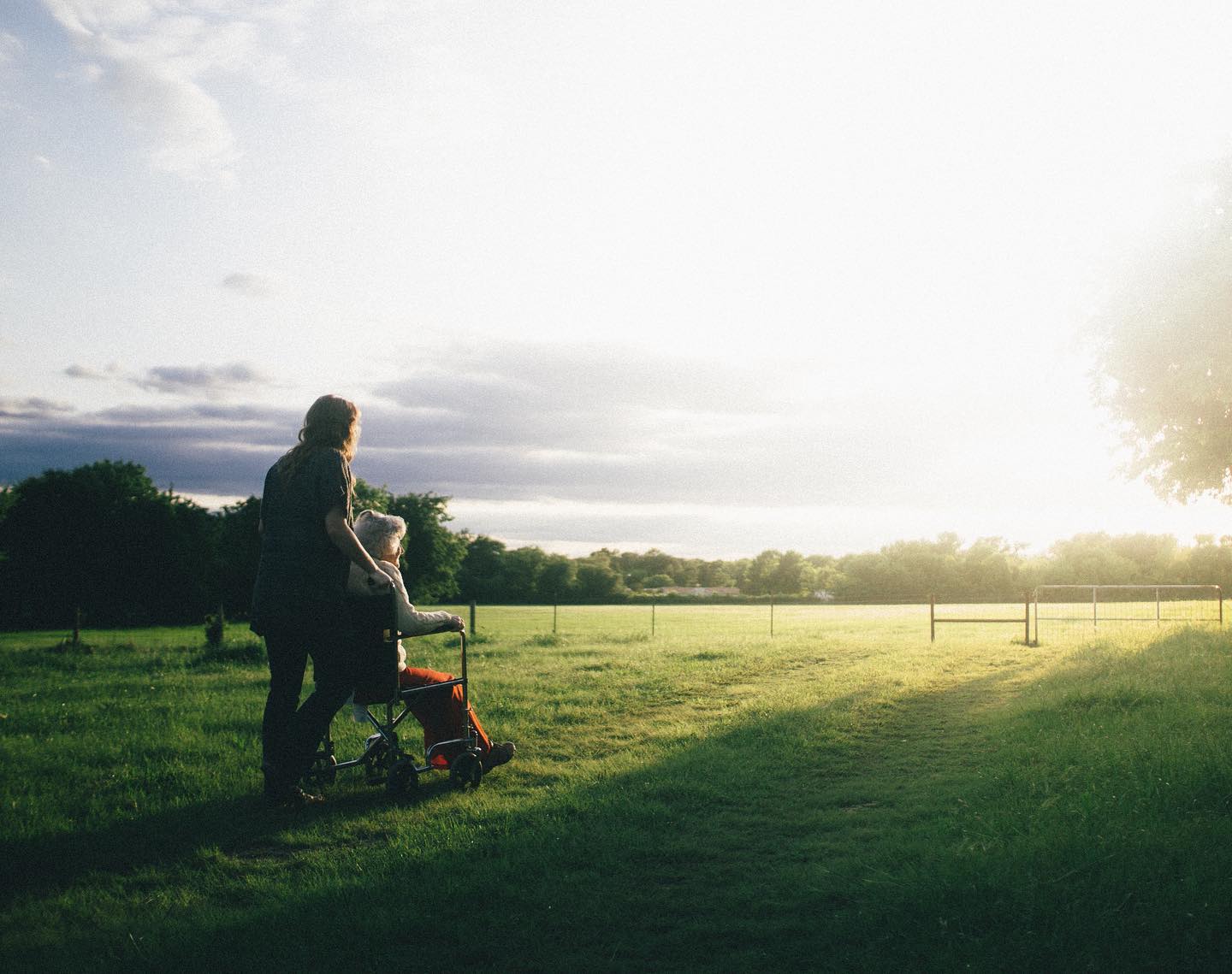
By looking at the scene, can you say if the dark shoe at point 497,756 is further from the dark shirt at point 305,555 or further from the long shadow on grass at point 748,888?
the dark shirt at point 305,555

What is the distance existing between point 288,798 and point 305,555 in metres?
1.60

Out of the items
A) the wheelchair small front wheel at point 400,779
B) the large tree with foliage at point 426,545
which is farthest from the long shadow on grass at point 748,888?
the large tree with foliage at point 426,545

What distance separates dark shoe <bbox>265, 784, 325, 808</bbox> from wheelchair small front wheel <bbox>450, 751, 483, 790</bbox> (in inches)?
36.8

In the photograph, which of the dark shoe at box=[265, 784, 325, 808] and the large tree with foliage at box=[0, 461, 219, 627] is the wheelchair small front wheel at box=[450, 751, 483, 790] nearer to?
the dark shoe at box=[265, 784, 325, 808]

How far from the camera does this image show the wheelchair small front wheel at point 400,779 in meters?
5.86

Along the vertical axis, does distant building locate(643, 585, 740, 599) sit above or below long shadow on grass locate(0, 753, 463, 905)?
below

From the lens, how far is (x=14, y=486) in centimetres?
5266

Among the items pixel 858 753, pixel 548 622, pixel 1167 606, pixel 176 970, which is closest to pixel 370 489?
pixel 548 622

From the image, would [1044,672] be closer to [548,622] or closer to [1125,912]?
[1125,912]

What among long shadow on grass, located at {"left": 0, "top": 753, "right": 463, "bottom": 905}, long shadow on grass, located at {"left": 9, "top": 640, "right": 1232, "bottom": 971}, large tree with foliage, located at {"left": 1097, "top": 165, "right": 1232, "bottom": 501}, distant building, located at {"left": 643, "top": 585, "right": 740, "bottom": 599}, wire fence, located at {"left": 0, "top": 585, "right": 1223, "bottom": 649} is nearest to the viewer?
long shadow on grass, located at {"left": 9, "top": 640, "right": 1232, "bottom": 971}

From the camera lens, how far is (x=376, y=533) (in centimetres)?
608

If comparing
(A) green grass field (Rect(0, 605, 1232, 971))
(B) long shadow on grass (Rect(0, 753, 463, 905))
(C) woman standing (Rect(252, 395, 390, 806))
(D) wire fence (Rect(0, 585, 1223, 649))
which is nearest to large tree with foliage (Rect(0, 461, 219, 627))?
(D) wire fence (Rect(0, 585, 1223, 649))

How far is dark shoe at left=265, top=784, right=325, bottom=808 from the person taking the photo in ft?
18.2

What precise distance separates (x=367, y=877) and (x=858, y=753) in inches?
A: 194
